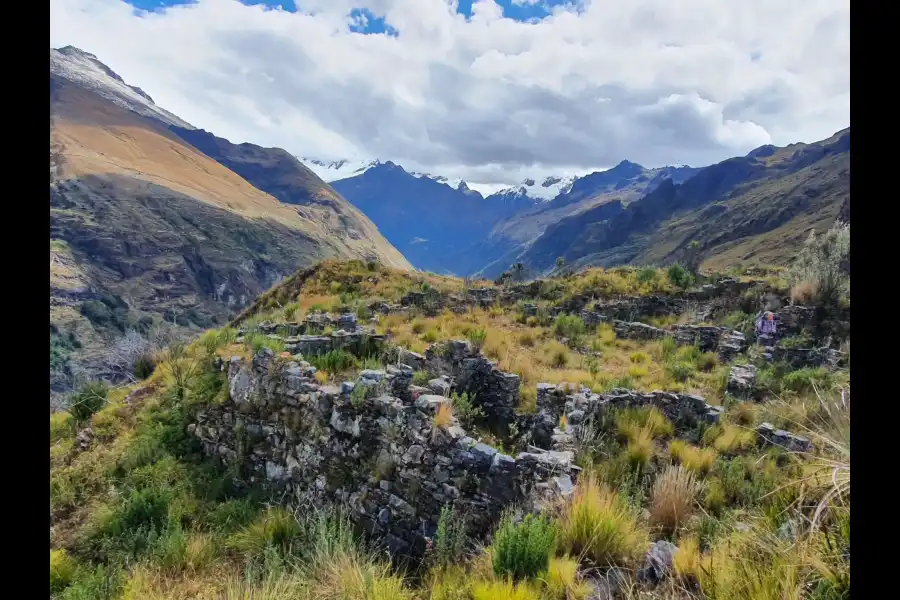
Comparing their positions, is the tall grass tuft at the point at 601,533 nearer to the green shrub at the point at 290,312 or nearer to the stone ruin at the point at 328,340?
the stone ruin at the point at 328,340

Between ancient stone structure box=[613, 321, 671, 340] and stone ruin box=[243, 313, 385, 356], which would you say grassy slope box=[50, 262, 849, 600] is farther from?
ancient stone structure box=[613, 321, 671, 340]

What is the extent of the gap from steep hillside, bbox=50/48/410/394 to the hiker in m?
58.4

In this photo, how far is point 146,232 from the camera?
320 ft

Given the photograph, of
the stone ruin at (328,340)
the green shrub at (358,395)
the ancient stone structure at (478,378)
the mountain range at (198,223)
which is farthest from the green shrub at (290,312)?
the mountain range at (198,223)

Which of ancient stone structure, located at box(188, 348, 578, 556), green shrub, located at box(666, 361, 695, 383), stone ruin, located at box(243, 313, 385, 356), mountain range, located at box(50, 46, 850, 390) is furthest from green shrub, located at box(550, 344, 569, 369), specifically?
mountain range, located at box(50, 46, 850, 390)

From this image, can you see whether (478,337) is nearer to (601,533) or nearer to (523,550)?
(601,533)

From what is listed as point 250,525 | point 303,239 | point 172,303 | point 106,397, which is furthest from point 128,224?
point 250,525

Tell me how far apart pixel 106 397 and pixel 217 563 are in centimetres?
674

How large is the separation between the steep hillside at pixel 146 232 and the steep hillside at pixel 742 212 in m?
58.3

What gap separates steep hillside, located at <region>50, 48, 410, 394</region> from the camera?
245 ft

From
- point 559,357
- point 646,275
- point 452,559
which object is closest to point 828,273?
point 646,275

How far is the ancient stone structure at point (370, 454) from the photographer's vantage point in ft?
16.6

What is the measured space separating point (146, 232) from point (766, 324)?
369 ft
